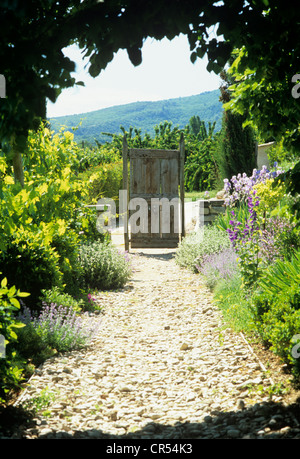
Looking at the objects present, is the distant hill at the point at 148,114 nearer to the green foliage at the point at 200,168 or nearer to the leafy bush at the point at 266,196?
the green foliage at the point at 200,168

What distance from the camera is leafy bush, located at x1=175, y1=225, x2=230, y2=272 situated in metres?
6.95

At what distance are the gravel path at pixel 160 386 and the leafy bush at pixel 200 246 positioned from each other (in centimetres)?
201

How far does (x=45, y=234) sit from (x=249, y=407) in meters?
2.38

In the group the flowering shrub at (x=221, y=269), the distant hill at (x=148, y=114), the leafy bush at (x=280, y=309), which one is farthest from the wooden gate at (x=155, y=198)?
the distant hill at (x=148, y=114)

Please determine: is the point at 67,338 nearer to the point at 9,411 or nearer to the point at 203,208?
the point at 9,411

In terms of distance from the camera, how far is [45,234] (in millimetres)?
4164

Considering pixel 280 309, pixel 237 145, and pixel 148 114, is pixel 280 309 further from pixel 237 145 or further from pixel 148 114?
pixel 148 114

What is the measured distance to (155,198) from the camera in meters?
9.36

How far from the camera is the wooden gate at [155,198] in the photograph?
9.25m

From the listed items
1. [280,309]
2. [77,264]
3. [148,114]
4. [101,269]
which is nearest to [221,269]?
[101,269]

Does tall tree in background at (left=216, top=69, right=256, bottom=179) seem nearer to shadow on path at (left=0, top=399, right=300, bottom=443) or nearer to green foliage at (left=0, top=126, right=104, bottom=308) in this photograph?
green foliage at (left=0, top=126, right=104, bottom=308)

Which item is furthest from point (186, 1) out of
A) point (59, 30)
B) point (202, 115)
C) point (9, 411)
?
point (202, 115)

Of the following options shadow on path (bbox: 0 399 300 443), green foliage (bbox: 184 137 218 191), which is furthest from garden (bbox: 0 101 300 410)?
green foliage (bbox: 184 137 218 191)

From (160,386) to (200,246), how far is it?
13.4 ft
